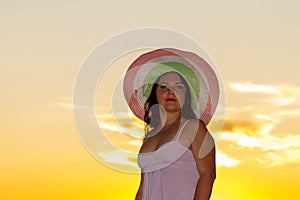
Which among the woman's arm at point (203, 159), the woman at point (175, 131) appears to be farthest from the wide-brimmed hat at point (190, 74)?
the woman's arm at point (203, 159)

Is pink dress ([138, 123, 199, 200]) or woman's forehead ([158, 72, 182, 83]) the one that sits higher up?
woman's forehead ([158, 72, 182, 83])

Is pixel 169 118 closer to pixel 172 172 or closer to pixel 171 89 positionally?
pixel 171 89

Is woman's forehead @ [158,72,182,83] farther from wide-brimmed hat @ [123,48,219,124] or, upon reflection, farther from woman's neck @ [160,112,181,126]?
woman's neck @ [160,112,181,126]

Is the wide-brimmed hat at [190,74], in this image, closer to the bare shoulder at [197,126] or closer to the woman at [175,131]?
the woman at [175,131]

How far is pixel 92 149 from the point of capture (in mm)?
7016

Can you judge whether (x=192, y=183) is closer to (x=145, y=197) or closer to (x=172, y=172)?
(x=172, y=172)

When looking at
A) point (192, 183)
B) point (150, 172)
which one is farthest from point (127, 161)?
point (192, 183)

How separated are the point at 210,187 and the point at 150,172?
0.66 meters

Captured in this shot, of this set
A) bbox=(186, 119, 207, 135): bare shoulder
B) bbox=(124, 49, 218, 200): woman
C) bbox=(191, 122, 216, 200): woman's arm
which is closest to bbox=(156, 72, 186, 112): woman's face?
bbox=(124, 49, 218, 200): woman

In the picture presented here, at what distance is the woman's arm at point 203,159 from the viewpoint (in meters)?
6.38

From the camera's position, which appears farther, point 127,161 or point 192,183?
point 127,161

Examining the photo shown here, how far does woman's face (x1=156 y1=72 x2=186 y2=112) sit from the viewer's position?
668cm

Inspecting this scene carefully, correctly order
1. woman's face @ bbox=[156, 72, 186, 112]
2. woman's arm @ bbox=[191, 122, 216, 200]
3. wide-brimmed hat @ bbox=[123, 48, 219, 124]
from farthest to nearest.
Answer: wide-brimmed hat @ bbox=[123, 48, 219, 124] < woman's face @ bbox=[156, 72, 186, 112] < woman's arm @ bbox=[191, 122, 216, 200]

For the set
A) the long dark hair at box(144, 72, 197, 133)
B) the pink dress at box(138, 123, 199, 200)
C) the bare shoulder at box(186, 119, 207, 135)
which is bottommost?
the pink dress at box(138, 123, 199, 200)
